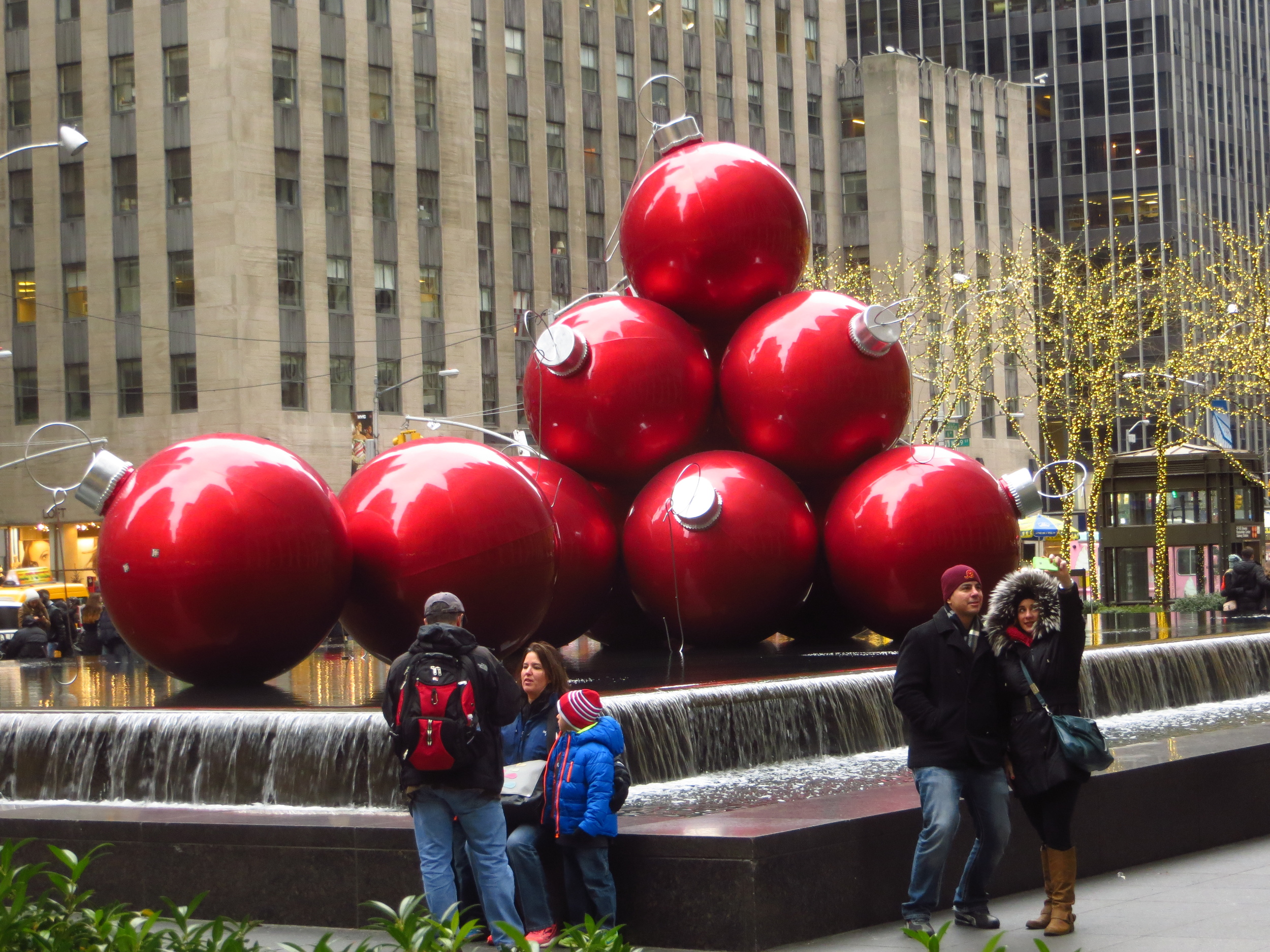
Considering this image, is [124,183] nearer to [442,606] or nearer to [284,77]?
[284,77]

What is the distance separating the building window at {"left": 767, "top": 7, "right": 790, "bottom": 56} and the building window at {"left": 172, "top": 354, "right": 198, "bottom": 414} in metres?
30.8

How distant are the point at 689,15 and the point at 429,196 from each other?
625 inches

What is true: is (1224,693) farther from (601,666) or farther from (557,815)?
(557,815)

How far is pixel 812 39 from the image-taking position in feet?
247

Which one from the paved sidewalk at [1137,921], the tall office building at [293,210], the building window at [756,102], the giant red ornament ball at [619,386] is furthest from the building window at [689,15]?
the paved sidewalk at [1137,921]

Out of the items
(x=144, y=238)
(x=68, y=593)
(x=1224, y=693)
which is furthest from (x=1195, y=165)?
(x=1224, y=693)

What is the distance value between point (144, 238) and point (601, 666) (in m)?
Answer: 41.7

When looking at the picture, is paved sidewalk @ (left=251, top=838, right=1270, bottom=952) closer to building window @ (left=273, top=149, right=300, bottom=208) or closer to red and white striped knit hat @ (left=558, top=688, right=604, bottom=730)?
red and white striped knit hat @ (left=558, top=688, right=604, bottom=730)

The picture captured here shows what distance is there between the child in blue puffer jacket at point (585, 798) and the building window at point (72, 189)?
50761 mm

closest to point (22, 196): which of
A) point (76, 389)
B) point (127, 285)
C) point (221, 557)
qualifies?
point (127, 285)

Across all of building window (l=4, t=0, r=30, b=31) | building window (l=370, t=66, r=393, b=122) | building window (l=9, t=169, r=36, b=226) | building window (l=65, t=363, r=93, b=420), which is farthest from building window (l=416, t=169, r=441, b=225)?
building window (l=4, t=0, r=30, b=31)

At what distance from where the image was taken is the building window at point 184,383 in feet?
175

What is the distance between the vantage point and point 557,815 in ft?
27.7

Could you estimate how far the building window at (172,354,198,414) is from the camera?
Result: 175 feet
